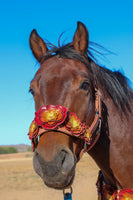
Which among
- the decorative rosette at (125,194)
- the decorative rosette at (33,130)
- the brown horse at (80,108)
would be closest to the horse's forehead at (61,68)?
the brown horse at (80,108)

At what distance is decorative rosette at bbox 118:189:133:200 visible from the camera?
108 inches

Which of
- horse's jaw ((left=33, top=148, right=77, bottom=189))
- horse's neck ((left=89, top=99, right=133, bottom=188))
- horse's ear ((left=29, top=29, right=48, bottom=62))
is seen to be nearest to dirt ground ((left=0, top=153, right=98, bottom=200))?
horse's neck ((left=89, top=99, right=133, bottom=188))

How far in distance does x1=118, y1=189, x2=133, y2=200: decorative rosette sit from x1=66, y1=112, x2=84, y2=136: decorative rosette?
98 centimetres

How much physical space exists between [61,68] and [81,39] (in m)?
0.55

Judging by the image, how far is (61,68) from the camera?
2682 millimetres

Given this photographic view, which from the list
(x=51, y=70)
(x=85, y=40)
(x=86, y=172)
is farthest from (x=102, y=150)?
(x=86, y=172)

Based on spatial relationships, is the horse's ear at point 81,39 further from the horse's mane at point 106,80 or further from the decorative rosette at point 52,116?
the decorative rosette at point 52,116

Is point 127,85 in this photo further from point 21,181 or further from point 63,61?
point 21,181

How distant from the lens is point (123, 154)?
2875 millimetres

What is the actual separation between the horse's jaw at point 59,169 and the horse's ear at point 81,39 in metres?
1.36

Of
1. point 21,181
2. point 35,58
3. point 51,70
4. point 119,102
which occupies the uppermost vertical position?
point 35,58

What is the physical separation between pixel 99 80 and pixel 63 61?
1.89 ft

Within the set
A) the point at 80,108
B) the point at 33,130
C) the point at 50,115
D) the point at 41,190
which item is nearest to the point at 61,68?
the point at 80,108

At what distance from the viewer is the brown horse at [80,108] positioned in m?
2.23
